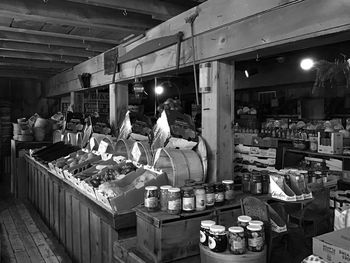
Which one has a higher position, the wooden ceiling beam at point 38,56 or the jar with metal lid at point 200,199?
the wooden ceiling beam at point 38,56

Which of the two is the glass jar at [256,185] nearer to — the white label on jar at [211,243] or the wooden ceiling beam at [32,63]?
the white label on jar at [211,243]

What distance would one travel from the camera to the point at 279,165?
19.1ft

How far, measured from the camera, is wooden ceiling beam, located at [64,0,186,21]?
2553 millimetres

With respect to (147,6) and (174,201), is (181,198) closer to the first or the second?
(174,201)

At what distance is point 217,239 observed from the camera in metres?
1.61

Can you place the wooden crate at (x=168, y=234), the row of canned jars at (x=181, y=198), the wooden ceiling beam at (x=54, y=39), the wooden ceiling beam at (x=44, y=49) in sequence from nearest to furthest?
1. the wooden crate at (x=168, y=234)
2. the row of canned jars at (x=181, y=198)
3. the wooden ceiling beam at (x=54, y=39)
4. the wooden ceiling beam at (x=44, y=49)

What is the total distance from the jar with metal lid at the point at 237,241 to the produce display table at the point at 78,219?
0.96 metres

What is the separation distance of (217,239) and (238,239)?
0.10 m

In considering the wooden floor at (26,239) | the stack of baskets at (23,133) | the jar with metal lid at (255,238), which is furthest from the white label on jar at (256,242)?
the stack of baskets at (23,133)

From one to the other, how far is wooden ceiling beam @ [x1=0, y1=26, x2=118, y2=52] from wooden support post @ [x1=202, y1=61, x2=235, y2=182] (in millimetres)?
1796

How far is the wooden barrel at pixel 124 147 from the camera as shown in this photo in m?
3.36

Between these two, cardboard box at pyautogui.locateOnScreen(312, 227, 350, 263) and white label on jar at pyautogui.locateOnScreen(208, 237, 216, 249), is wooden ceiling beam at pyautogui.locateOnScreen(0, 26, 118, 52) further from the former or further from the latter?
cardboard box at pyautogui.locateOnScreen(312, 227, 350, 263)

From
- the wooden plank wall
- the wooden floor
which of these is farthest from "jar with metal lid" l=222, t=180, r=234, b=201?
the wooden floor

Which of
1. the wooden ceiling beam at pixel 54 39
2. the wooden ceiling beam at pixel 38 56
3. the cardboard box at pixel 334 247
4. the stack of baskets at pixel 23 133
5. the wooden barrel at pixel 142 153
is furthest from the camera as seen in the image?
the stack of baskets at pixel 23 133
